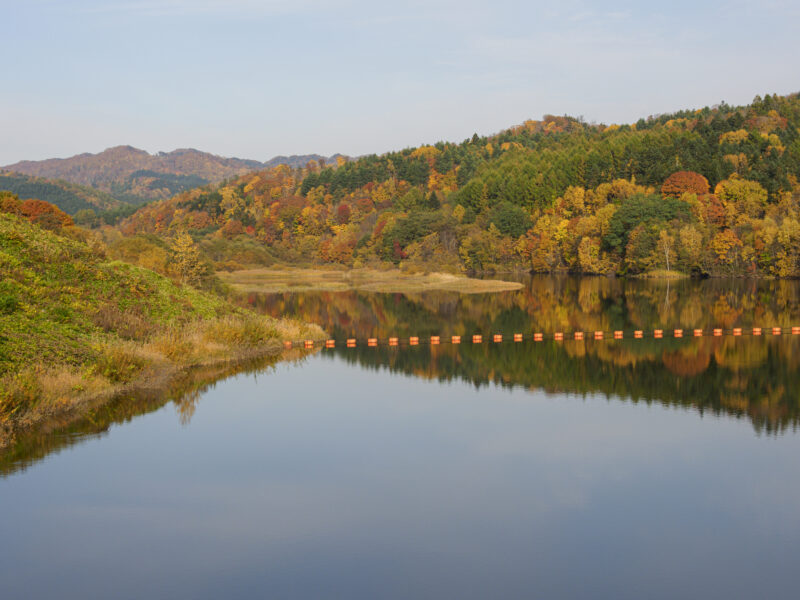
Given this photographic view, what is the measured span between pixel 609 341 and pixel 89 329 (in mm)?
24955

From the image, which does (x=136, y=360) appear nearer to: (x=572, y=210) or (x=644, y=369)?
(x=644, y=369)

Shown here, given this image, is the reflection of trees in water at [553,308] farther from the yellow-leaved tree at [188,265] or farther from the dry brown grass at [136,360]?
the dry brown grass at [136,360]

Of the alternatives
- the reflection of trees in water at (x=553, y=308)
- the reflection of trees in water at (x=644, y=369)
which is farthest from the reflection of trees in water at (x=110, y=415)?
the reflection of trees in water at (x=553, y=308)

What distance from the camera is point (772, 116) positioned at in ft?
389

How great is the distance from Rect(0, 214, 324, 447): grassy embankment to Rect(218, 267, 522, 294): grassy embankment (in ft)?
121

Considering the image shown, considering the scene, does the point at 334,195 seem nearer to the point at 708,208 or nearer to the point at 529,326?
the point at 708,208

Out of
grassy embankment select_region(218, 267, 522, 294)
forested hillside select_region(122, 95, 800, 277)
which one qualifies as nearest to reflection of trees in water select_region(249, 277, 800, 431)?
grassy embankment select_region(218, 267, 522, 294)

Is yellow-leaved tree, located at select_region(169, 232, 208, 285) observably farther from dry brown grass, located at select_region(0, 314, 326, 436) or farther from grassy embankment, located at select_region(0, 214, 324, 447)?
dry brown grass, located at select_region(0, 314, 326, 436)

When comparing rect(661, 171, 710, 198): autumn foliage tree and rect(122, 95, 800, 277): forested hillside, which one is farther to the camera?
rect(661, 171, 710, 198): autumn foliage tree

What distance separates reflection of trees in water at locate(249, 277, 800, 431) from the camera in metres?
27.3

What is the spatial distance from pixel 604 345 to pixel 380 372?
12267 mm

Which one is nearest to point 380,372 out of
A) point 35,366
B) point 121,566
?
point 35,366

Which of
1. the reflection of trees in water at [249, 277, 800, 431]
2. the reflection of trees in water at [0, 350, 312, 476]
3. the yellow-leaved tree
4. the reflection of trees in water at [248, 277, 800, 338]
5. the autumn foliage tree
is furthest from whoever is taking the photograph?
the autumn foliage tree

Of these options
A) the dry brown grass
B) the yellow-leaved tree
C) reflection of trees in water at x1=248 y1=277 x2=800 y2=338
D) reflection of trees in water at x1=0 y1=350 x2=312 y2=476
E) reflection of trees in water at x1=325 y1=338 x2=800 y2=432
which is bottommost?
reflection of trees in water at x1=248 y1=277 x2=800 y2=338
